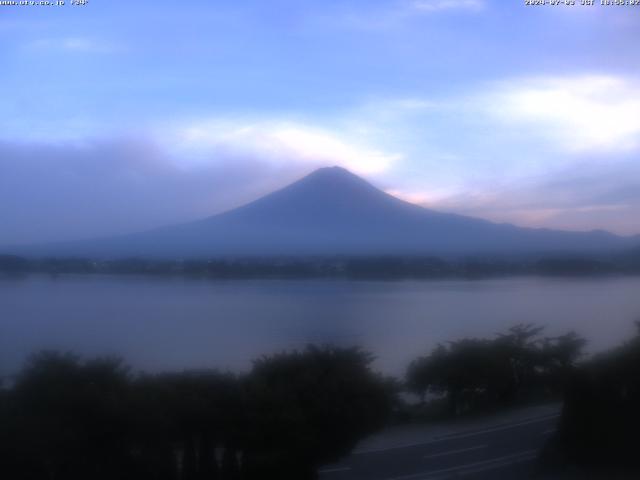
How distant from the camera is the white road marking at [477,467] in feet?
19.8

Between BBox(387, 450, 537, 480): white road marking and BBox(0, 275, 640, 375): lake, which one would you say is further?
BBox(0, 275, 640, 375): lake

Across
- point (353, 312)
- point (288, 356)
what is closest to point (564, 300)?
point (353, 312)

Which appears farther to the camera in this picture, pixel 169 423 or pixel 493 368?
pixel 493 368

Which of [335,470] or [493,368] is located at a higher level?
[493,368]

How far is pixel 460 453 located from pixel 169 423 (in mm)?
2525

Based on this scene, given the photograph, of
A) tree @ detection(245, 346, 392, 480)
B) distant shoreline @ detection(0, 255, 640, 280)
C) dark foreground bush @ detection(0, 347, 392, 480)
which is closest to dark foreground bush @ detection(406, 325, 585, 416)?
tree @ detection(245, 346, 392, 480)

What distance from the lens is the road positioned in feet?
19.9

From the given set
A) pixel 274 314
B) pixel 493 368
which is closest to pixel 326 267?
pixel 274 314

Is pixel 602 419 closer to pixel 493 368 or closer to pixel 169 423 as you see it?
pixel 493 368

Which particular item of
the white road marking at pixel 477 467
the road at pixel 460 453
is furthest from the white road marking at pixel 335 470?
the white road marking at pixel 477 467

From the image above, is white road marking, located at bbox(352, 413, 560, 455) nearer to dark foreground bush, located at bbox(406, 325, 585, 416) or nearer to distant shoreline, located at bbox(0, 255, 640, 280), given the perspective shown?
dark foreground bush, located at bbox(406, 325, 585, 416)

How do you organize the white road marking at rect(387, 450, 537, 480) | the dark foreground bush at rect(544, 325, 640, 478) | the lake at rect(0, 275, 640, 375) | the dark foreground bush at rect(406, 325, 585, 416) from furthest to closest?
the dark foreground bush at rect(406, 325, 585, 416), the lake at rect(0, 275, 640, 375), the dark foreground bush at rect(544, 325, 640, 478), the white road marking at rect(387, 450, 537, 480)

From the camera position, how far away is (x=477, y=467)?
6098 millimetres

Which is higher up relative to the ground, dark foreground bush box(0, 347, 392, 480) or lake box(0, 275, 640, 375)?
lake box(0, 275, 640, 375)
